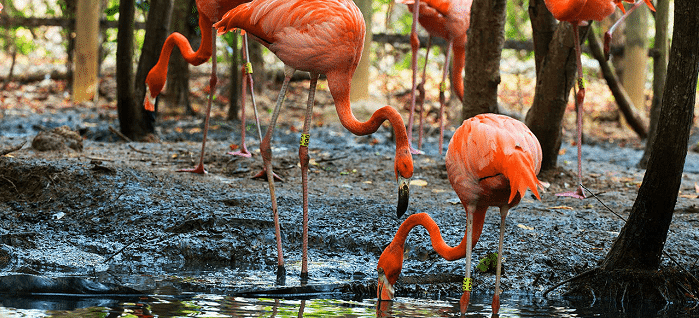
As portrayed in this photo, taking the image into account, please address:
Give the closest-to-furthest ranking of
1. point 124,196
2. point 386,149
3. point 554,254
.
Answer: point 554,254
point 124,196
point 386,149

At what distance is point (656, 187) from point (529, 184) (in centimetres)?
79

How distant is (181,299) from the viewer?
3.11 m

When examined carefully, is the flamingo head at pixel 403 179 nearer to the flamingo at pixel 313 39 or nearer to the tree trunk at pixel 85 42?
the flamingo at pixel 313 39

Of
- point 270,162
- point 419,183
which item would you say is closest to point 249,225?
point 270,162

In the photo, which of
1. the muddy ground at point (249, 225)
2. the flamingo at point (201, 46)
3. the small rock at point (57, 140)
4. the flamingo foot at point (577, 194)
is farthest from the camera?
the small rock at point (57, 140)

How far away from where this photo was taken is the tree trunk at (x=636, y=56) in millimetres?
9883

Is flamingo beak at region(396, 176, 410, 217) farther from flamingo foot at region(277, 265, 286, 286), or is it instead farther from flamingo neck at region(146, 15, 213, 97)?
flamingo neck at region(146, 15, 213, 97)

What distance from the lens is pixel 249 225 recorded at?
417 cm

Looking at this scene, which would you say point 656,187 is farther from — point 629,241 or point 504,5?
point 504,5

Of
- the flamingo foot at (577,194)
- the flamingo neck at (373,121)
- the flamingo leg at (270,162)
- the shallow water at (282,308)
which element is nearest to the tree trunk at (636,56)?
the flamingo foot at (577,194)

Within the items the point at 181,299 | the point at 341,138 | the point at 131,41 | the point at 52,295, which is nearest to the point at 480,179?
the point at 181,299

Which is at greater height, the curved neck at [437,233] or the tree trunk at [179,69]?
the tree trunk at [179,69]

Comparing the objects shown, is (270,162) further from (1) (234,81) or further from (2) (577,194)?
(1) (234,81)

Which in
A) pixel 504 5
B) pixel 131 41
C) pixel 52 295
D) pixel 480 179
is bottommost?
pixel 52 295
